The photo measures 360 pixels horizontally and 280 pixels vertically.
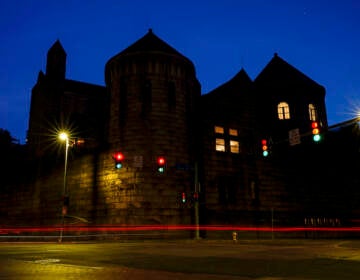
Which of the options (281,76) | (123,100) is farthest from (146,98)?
(281,76)

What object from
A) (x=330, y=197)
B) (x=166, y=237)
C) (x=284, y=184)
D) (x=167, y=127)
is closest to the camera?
(x=166, y=237)

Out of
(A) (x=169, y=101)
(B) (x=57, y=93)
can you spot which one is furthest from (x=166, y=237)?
(B) (x=57, y=93)

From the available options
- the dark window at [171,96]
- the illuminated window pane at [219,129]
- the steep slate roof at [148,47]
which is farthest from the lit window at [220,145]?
the steep slate roof at [148,47]

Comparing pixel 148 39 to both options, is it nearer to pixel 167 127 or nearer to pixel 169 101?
pixel 169 101

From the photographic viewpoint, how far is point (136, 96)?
3331 centimetres

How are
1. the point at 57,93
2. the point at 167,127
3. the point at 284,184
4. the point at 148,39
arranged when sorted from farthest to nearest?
the point at 57,93 → the point at 284,184 → the point at 148,39 → the point at 167,127

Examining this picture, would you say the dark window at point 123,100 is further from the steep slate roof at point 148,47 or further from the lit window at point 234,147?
the lit window at point 234,147

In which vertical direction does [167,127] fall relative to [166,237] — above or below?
above

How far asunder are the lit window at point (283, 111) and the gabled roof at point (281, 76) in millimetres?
2842

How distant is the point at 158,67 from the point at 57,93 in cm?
2076

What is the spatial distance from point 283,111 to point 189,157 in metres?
16.0

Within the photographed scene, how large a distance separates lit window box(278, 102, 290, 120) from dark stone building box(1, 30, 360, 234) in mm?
164

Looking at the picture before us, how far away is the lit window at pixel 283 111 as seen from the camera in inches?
1715

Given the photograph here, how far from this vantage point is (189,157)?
1316 inches
